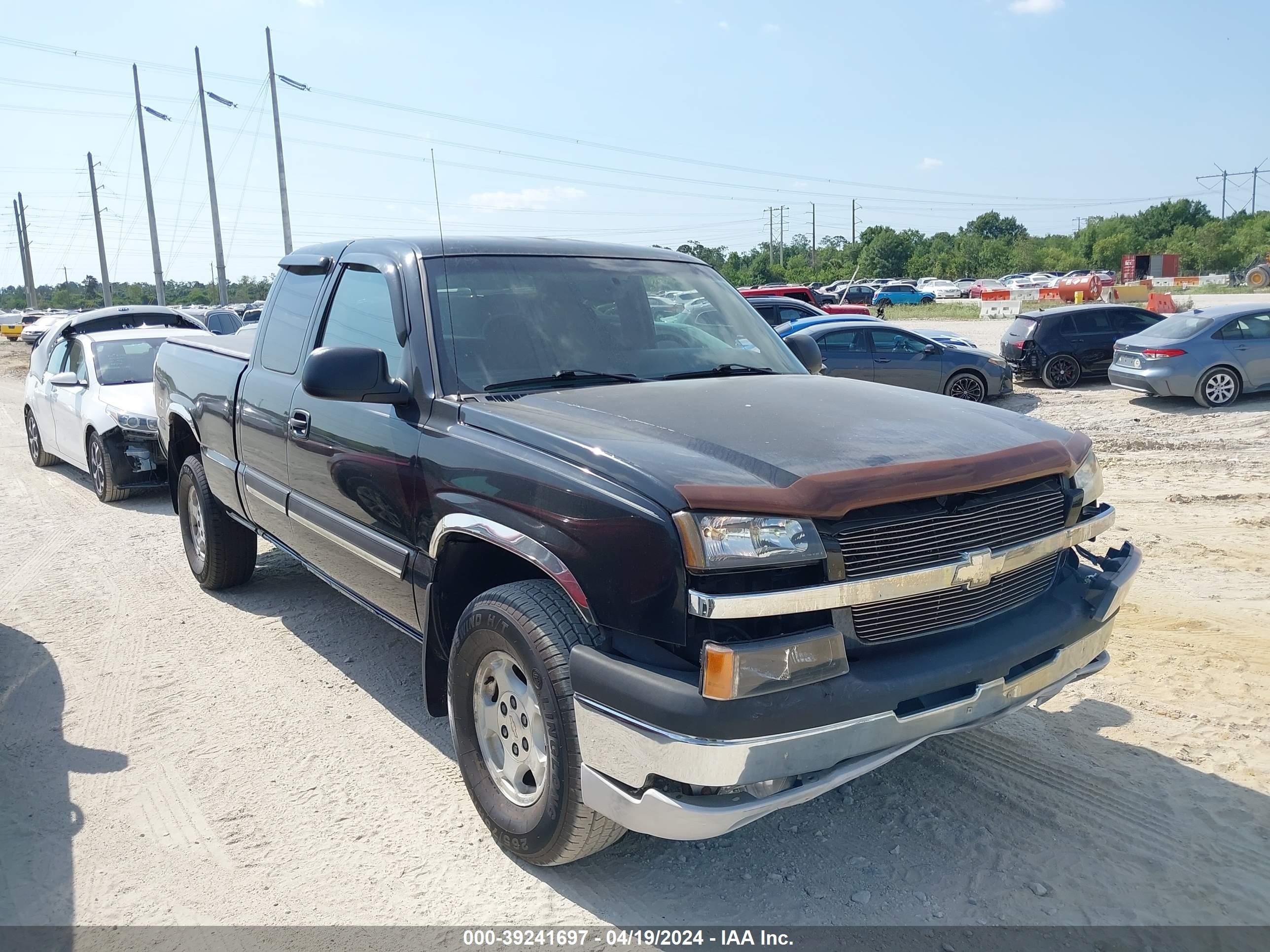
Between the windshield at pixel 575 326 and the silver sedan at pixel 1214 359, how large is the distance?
12.1 m

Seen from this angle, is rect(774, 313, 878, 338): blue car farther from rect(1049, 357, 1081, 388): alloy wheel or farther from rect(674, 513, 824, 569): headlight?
rect(674, 513, 824, 569): headlight

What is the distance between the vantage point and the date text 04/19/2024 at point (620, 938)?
113 inches

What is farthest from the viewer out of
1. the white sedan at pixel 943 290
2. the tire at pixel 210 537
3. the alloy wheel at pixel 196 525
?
the white sedan at pixel 943 290

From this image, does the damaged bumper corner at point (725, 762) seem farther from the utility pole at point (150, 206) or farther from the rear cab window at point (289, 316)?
the utility pole at point (150, 206)

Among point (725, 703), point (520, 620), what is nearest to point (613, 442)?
point (520, 620)

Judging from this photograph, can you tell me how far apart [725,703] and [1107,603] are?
1561 millimetres

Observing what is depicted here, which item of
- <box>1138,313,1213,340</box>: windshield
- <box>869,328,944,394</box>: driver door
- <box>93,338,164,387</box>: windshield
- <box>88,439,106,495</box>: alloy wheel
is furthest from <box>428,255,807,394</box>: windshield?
<box>1138,313,1213,340</box>: windshield

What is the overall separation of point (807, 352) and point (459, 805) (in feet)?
8.79

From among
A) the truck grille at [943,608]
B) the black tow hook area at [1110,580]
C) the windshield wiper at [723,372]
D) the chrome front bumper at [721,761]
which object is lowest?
the chrome front bumper at [721,761]

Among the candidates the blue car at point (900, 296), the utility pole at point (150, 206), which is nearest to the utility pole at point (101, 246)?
the utility pole at point (150, 206)

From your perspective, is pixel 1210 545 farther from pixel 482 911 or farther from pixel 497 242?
pixel 482 911

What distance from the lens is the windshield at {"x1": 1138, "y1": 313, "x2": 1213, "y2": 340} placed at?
1437 cm

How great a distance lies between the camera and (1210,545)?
23.4ft

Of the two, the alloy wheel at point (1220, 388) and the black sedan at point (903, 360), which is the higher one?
the black sedan at point (903, 360)
